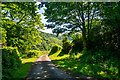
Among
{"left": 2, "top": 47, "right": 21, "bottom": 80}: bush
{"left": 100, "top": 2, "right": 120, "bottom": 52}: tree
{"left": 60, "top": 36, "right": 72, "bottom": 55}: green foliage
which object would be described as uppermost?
{"left": 100, "top": 2, "right": 120, "bottom": 52}: tree

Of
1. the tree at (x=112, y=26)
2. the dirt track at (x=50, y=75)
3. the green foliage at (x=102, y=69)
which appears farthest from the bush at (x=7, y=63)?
the tree at (x=112, y=26)

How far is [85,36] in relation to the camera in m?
17.7

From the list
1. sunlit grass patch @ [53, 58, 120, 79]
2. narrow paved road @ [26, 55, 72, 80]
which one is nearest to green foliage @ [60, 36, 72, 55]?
narrow paved road @ [26, 55, 72, 80]

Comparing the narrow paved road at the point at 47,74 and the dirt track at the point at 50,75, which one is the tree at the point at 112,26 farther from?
the narrow paved road at the point at 47,74

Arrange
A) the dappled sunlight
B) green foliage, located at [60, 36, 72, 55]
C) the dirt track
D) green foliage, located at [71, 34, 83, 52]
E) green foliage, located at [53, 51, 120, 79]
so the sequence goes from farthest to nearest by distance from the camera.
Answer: green foliage, located at [60, 36, 72, 55] < green foliage, located at [71, 34, 83, 52] < the dappled sunlight < the dirt track < green foliage, located at [53, 51, 120, 79]

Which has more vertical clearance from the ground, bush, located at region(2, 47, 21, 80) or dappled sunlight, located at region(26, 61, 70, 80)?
bush, located at region(2, 47, 21, 80)

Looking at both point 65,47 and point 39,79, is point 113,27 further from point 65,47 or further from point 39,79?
point 65,47

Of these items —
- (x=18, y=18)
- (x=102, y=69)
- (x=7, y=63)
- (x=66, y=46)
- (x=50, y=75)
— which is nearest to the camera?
(x=7, y=63)

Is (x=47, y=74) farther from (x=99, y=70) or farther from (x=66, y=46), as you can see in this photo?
(x=66, y=46)

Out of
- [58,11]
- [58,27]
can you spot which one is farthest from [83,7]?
[58,27]

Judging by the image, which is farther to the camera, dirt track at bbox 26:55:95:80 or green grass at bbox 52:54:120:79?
dirt track at bbox 26:55:95:80

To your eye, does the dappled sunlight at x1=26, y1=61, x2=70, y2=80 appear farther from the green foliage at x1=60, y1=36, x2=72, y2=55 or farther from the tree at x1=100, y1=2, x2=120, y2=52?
the green foliage at x1=60, y1=36, x2=72, y2=55

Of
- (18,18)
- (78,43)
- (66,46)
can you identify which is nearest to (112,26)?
(78,43)

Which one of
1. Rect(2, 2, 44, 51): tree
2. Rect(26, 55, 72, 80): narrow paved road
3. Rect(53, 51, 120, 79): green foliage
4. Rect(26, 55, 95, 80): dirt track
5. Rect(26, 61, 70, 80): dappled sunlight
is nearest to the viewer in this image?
Rect(53, 51, 120, 79): green foliage
